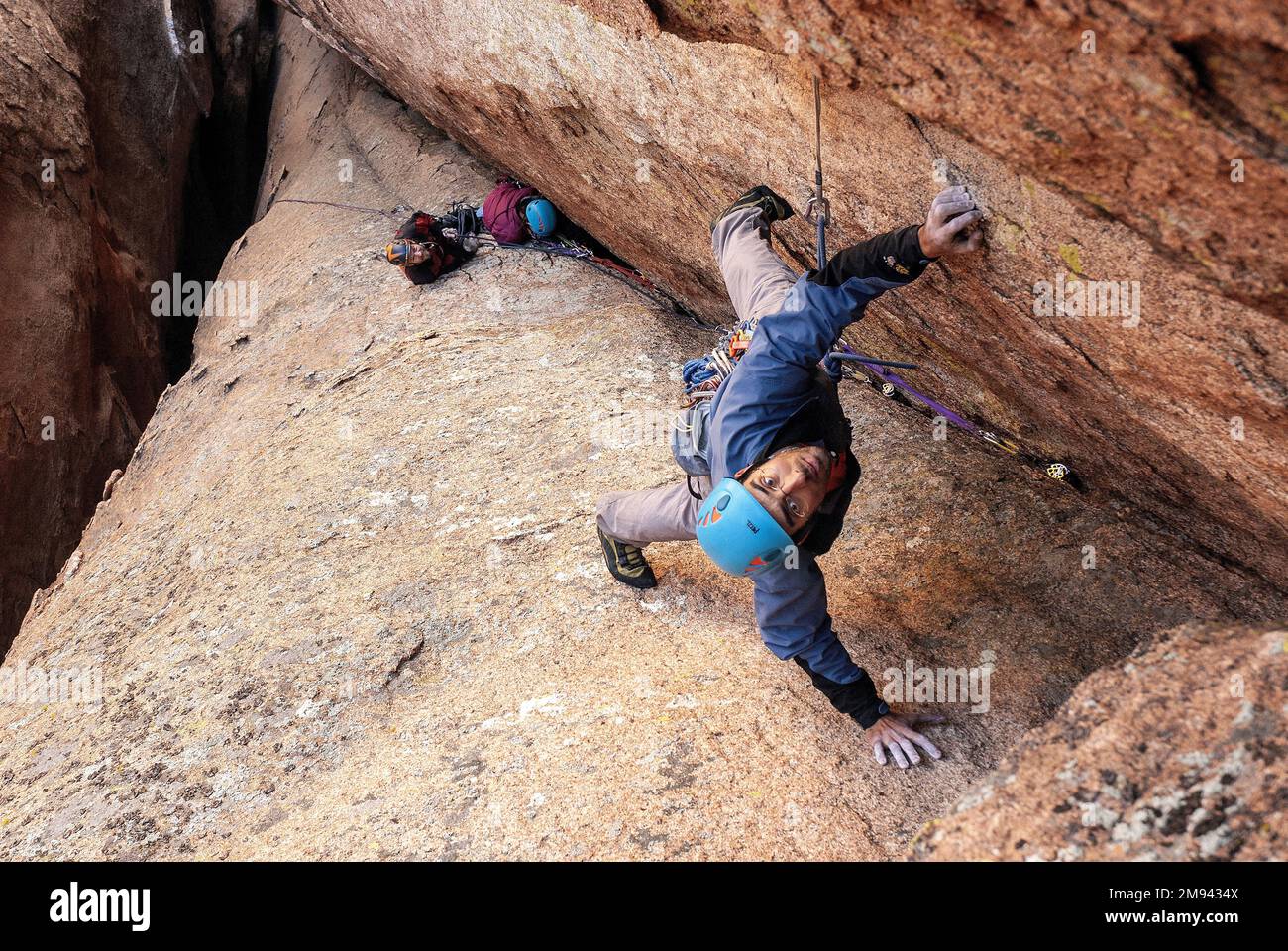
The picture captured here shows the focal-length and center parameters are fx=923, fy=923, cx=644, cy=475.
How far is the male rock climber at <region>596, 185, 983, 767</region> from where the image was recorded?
3.35 m

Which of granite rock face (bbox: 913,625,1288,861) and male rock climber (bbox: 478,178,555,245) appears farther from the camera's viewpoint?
male rock climber (bbox: 478,178,555,245)

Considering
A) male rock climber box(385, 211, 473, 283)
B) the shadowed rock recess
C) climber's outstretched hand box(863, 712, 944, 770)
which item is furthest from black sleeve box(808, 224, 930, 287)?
male rock climber box(385, 211, 473, 283)

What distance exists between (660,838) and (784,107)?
3.07m

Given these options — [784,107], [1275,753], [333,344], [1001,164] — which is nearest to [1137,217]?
[1001,164]

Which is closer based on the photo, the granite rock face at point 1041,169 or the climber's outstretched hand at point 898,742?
the granite rock face at point 1041,169

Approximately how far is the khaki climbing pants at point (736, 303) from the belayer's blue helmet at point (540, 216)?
3.83 m

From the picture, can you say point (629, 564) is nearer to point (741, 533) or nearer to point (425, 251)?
point (741, 533)

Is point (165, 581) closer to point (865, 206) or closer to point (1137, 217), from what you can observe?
point (865, 206)

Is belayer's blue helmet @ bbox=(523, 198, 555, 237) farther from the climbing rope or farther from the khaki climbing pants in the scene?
the khaki climbing pants

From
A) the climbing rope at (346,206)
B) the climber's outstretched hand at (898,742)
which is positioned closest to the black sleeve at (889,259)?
the climber's outstretched hand at (898,742)

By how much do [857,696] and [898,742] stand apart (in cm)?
23

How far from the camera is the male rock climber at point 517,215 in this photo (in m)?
8.34

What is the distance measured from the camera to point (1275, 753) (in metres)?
2.37

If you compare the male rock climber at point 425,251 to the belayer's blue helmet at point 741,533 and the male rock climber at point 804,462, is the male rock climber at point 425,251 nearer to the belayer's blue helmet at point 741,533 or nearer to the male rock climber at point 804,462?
the male rock climber at point 804,462
